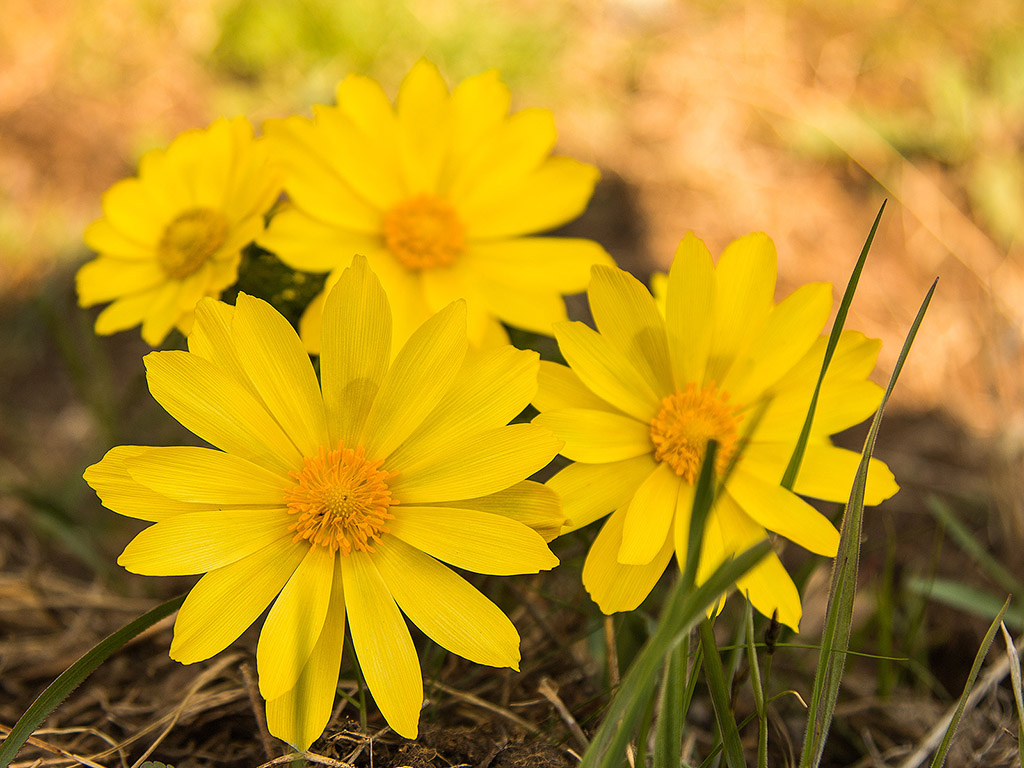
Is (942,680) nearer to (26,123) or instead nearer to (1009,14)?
(1009,14)

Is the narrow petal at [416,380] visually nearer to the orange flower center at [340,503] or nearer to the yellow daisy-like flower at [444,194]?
the orange flower center at [340,503]

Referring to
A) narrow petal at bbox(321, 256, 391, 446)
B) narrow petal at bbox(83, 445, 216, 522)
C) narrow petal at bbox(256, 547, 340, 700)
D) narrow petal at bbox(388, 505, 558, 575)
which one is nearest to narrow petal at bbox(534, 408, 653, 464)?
narrow petal at bbox(388, 505, 558, 575)

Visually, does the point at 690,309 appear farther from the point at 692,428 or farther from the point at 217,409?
the point at 217,409

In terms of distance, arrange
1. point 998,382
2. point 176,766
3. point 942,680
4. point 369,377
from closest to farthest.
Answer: point 369,377 → point 176,766 → point 942,680 → point 998,382

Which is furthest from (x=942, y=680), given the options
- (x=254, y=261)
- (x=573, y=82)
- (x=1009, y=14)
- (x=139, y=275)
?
(x=1009, y=14)

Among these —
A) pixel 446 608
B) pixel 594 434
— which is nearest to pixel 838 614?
pixel 594 434

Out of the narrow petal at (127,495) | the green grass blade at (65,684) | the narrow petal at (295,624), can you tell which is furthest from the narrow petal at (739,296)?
the green grass blade at (65,684)
